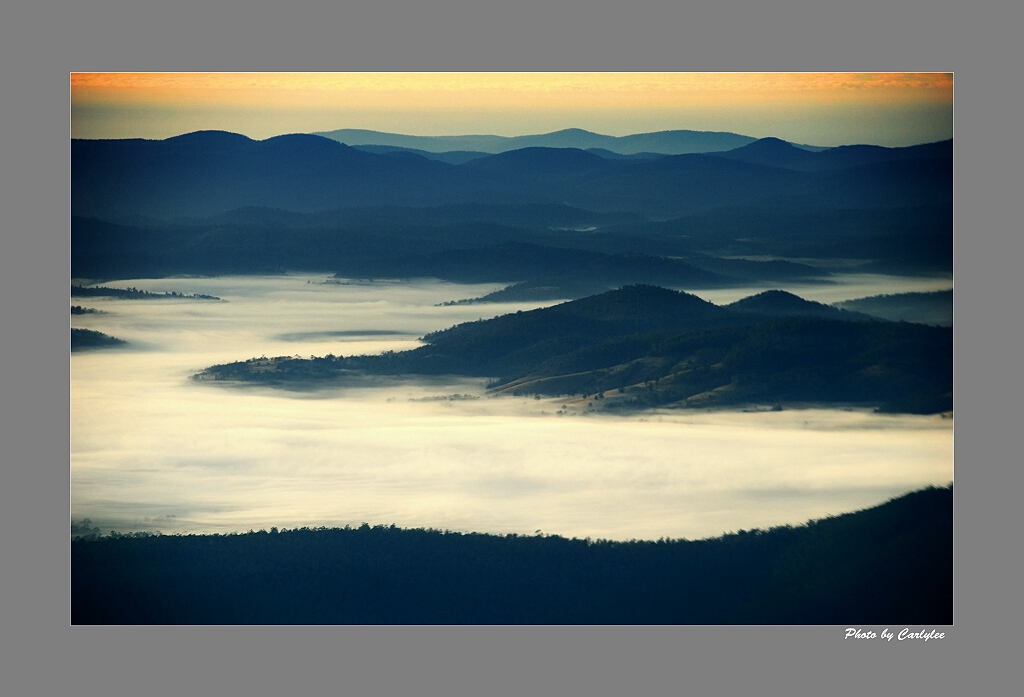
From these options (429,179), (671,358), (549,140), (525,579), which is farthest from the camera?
(429,179)

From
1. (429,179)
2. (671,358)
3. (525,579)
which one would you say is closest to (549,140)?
(429,179)

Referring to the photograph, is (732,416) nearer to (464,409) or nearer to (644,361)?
(644,361)

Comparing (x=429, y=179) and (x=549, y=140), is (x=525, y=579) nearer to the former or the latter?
(x=429, y=179)

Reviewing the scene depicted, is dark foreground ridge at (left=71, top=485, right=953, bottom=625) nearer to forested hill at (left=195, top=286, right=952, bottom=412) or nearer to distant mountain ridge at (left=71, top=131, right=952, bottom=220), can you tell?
forested hill at (left=195, top=286, right=952, bottom=412)

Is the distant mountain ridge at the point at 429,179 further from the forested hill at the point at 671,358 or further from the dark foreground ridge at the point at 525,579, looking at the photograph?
the dark foreground ridge at the point at 525,579

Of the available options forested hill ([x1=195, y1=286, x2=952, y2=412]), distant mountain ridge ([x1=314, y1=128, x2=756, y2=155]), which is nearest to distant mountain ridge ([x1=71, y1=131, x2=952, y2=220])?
distant mountain ridge ([x1=314, y1=128, x2=756, y2=155])

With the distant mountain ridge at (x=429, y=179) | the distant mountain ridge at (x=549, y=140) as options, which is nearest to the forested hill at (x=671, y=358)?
the distant mountain ridge at (x=429, y=179)
